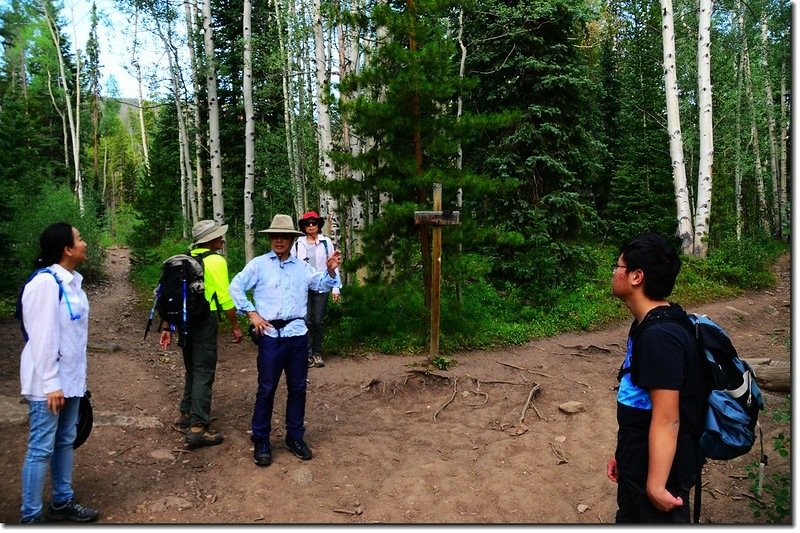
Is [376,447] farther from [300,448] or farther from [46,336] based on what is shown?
[46,336]

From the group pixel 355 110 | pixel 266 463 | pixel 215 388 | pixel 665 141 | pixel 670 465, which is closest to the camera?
pixel 670 465

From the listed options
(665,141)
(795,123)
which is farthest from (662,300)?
(665,141)

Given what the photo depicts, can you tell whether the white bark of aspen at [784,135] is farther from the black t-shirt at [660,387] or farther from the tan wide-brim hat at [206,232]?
the black t-shirt at [660,387]

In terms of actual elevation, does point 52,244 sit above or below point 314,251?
above

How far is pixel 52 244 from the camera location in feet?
11.3

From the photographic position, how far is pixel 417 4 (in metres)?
7.73

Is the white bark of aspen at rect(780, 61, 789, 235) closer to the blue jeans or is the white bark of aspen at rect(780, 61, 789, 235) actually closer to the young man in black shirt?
the young man in black shirt

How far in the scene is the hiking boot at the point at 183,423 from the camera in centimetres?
539

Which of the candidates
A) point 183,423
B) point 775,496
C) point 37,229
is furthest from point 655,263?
point 37,229

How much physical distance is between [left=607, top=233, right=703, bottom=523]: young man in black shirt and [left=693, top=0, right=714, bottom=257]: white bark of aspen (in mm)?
13233

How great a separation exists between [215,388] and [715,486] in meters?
5.83

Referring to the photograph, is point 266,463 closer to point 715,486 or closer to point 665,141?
point 715,486

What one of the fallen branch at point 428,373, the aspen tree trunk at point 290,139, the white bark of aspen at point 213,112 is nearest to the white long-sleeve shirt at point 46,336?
the fallen branch at point 428,373

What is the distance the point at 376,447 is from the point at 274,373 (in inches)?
55.3
